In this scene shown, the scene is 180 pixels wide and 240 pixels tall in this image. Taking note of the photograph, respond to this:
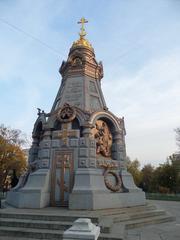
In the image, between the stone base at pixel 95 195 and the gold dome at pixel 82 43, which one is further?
the gold dome at pixel 82 43

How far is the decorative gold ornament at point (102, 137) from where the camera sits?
11763 mm

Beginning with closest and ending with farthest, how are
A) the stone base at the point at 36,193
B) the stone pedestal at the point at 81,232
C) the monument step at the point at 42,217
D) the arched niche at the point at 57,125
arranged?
the stone pedestal at the point at 81,232 < the monument step at the point at 42,217 < the stone base at the point at 36,193 < the arched niche at the point at 57,125

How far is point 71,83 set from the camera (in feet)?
45.2

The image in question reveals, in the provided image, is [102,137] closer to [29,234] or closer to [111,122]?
[111,122]

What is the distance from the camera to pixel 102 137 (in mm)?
12086

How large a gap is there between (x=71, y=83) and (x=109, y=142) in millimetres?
4199

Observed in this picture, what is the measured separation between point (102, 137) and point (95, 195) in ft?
10.9

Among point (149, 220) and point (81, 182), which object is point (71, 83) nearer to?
point (81, 182)

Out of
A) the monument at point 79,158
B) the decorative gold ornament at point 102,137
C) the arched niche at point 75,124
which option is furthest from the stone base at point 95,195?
the arched niche at point 75,124

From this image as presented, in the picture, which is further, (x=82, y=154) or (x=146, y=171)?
(x=146, y=171)

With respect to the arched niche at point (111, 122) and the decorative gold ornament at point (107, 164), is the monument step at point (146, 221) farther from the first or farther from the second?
the arched niche at point (111, 122)

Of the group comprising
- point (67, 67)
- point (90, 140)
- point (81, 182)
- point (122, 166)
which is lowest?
point (81, 182)

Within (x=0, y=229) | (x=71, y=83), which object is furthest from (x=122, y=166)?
(x=0, y=229)

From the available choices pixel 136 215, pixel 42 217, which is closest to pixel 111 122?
pixel 136 215
